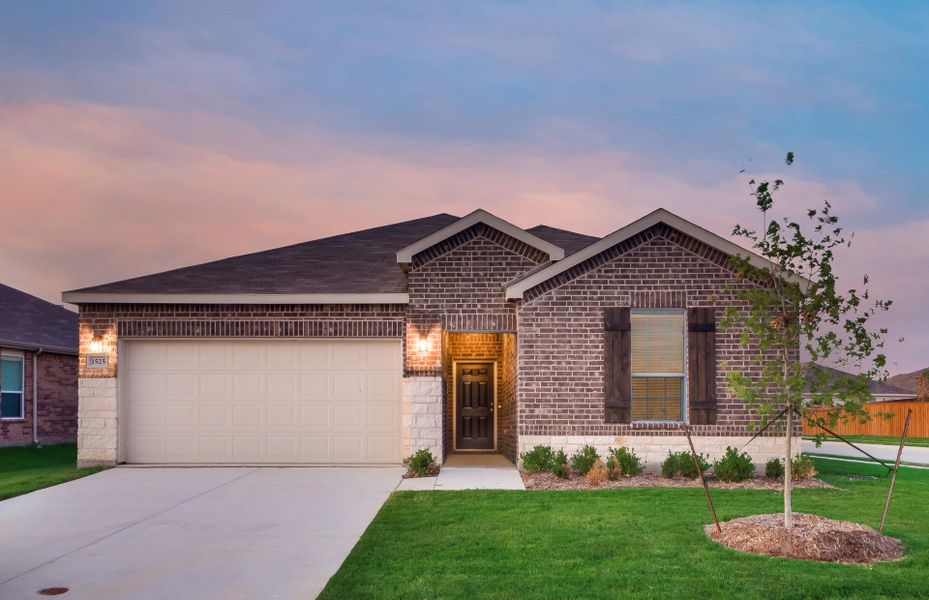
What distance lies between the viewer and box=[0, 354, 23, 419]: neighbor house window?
1967 cm

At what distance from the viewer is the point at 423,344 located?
15.1 m

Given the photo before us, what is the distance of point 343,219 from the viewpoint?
24562 millimetres

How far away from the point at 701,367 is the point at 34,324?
1844cm

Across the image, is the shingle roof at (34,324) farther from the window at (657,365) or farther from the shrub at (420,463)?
the window at (657,365)

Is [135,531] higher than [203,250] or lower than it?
lower

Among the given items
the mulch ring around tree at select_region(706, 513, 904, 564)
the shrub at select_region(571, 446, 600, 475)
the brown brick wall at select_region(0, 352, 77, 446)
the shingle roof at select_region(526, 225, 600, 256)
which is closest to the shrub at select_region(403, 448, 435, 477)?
the shrub at select_region(571, 446, 600, 475)

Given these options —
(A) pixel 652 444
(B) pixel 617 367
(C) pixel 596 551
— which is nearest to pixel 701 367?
(B) pixel 617 367

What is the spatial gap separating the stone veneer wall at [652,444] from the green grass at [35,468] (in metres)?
7.97

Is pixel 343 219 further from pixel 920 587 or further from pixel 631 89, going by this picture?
pixel 920 587

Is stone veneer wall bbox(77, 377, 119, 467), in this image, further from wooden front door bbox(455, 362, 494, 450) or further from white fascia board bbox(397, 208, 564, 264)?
wooden front door bbox(455, 362, 494, 450)

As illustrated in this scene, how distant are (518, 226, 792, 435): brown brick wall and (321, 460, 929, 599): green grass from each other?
2.30 m

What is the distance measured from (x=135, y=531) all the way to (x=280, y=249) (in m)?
10.3

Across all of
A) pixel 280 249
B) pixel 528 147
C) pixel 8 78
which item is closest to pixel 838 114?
pixel 528 147

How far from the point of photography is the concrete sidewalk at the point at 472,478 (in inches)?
493
